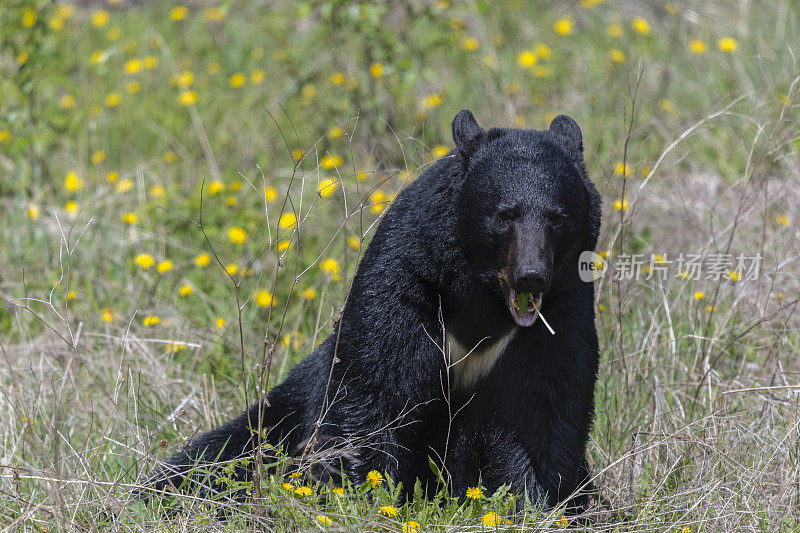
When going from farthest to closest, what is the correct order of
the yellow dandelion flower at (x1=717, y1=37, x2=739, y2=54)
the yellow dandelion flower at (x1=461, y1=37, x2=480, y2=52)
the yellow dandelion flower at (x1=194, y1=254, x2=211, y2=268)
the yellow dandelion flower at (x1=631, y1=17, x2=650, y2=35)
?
the yellow dandelion flower at (x1=461, y1=37, x2=480, y2=52) < the yellow dandelion flower at (x1=631, y1=17, x2=650, y2=35) < the yellow dandelion flower at (x1=717, y1=37, x2=739, y2=54) < the yellow dandelion flower at (x1=194, y1=254, x2=211, y2=268)

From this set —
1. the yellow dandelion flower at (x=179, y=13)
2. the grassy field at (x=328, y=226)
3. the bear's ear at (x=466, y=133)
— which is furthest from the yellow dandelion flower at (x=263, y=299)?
the yellow dandelion flower at (x=179, y=13)

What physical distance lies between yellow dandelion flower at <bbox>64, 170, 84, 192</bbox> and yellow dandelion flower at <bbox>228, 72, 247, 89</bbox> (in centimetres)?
156

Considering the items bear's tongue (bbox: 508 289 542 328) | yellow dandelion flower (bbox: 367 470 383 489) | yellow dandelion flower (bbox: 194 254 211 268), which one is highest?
bear's tongue (bbox: 508 289 542 328)

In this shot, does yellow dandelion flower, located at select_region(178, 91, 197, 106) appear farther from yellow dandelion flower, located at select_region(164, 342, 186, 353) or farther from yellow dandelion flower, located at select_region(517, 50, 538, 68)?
yellow dandelion flower, located at select_region(164, 342, 186, 353)

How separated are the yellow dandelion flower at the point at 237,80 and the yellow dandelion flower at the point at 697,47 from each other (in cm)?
321

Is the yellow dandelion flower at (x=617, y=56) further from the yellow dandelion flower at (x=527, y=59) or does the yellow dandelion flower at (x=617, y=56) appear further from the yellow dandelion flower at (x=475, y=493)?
the yellow dandelion flower at (x=475, y=493)

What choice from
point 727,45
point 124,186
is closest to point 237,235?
point 124,186

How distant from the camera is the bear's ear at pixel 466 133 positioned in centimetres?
336

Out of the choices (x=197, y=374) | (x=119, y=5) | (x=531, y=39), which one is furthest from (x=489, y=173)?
(x=119, y=5)

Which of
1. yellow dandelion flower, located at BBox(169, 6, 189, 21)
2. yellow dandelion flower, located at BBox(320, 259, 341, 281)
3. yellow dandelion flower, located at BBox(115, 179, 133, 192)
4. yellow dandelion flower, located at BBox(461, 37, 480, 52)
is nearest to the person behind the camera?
yellow dandelion flower, located at BBox(320, 259, 341, 281)

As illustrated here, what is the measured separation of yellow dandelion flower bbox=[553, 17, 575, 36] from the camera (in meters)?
7.41

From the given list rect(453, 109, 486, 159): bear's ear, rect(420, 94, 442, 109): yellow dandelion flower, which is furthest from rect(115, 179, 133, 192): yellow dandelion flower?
rect(453, 109, 486, 159): bear's ear

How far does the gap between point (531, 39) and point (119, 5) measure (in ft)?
12.6

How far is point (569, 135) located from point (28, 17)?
140 inches
